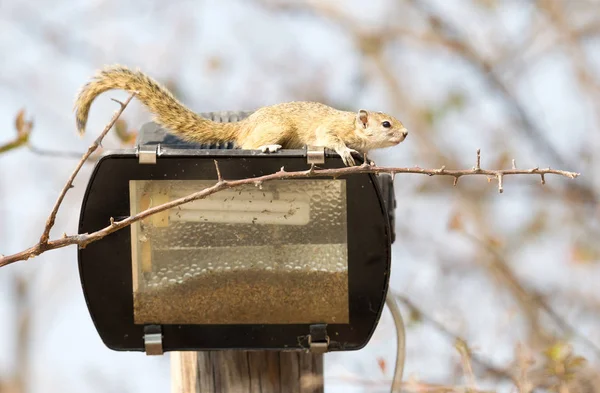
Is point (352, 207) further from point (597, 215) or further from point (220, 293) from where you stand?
point (597, 215)

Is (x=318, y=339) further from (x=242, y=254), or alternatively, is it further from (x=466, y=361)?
(x=466, y=361)

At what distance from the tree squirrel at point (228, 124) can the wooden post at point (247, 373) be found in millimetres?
573

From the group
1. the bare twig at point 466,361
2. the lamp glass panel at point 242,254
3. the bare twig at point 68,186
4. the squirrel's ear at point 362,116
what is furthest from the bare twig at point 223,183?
the squirrel's ear at point 362,116

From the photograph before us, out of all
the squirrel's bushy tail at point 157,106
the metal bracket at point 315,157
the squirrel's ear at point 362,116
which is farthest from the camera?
the squirrel's ear at point 362,116

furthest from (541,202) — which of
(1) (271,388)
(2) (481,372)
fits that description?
(1) (271,388)

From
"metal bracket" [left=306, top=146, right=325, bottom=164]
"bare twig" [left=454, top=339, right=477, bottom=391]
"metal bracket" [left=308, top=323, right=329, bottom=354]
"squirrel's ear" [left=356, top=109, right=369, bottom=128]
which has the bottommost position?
"bare twig" [left=454, top=339, right=477, bottom=391]

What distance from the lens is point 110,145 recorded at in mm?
6250

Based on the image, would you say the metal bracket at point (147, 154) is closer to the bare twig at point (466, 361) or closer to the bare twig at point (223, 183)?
the bare twig at point (223, 183)

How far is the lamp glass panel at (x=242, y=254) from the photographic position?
2043 millimetres

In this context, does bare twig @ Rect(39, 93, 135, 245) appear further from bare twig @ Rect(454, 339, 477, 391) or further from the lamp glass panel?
bare twig @ Rect(454, 339, 477, 391)

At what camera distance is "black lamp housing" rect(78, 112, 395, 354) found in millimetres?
1970

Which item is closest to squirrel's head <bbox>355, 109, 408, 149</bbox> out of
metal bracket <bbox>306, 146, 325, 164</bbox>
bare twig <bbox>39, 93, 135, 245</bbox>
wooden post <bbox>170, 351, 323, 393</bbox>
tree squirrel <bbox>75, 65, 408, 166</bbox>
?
tree squirrel <bbox>75, 65, 408, 166</bbox>

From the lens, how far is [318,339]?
2.11 m

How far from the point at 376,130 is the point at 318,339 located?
1238 mm
